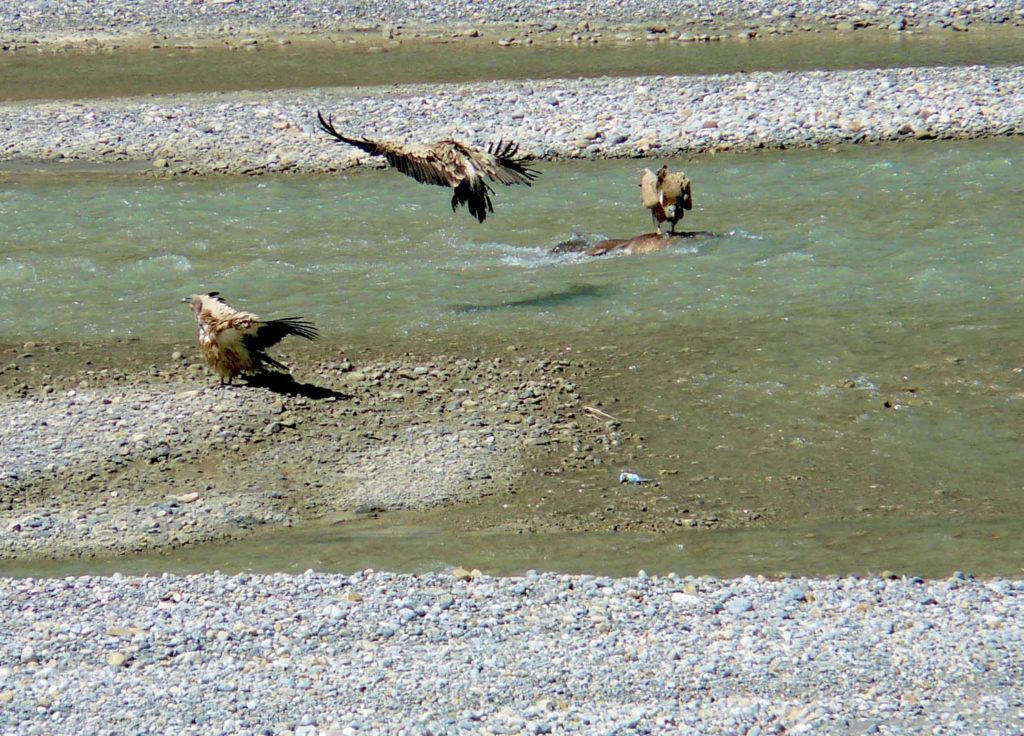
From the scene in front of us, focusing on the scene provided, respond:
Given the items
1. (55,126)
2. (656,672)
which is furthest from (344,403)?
(55,126)

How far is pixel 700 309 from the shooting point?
1173 centimetres

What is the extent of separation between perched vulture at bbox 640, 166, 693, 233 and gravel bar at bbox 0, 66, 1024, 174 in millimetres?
3708

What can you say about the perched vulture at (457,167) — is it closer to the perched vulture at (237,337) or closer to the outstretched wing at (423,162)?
the outstretched wing at (423,162)

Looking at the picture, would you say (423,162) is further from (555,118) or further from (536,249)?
(555,118)

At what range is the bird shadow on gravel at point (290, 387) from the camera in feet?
33.5

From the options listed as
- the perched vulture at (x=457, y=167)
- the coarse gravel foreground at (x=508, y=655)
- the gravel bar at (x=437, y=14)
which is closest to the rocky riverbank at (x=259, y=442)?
the coarse gravel foreground at (x=508, y=655)

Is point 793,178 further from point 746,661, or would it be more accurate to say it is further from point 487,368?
point 746,661

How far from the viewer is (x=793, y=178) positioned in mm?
15281

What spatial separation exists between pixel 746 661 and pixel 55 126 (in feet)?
48.4

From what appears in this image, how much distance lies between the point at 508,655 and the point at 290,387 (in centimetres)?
415

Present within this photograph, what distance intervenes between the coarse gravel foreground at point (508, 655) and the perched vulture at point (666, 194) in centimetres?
577

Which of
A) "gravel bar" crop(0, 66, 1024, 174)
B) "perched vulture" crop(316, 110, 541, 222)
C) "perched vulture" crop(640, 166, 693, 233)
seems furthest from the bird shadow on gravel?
"gravel bar" crop(0, 66, 1024, 174)

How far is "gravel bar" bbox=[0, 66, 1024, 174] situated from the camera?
16734 mm

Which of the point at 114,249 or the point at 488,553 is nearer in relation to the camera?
the point at 488,553
